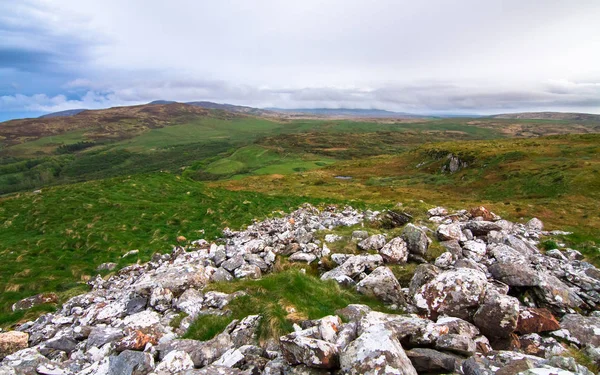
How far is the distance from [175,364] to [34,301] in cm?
1169

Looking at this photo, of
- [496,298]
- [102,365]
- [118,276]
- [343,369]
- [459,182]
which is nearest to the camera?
[343,369]

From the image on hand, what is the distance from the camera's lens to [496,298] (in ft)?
27.3

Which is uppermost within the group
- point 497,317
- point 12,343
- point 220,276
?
point 497,317

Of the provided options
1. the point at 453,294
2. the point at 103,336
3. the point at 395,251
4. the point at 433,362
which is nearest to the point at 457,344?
the point at 433,362

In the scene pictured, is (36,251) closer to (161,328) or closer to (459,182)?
(161,328)

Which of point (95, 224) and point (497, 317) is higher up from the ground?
point (497, 317)

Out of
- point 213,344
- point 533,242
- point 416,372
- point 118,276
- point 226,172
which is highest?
point 416,372

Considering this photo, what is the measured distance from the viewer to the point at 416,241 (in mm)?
13898

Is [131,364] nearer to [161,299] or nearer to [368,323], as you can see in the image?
[161,299]

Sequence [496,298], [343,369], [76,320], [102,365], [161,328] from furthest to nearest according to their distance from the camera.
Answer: [76,320] → [161,328] → [496,298] → [102,365] → [343,369]

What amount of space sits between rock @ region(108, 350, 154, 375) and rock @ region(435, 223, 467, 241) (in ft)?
42.9

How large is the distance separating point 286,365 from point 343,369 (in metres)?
1.29

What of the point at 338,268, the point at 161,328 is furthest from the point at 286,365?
the point at 338,268

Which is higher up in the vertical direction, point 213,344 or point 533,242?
point 213,344
